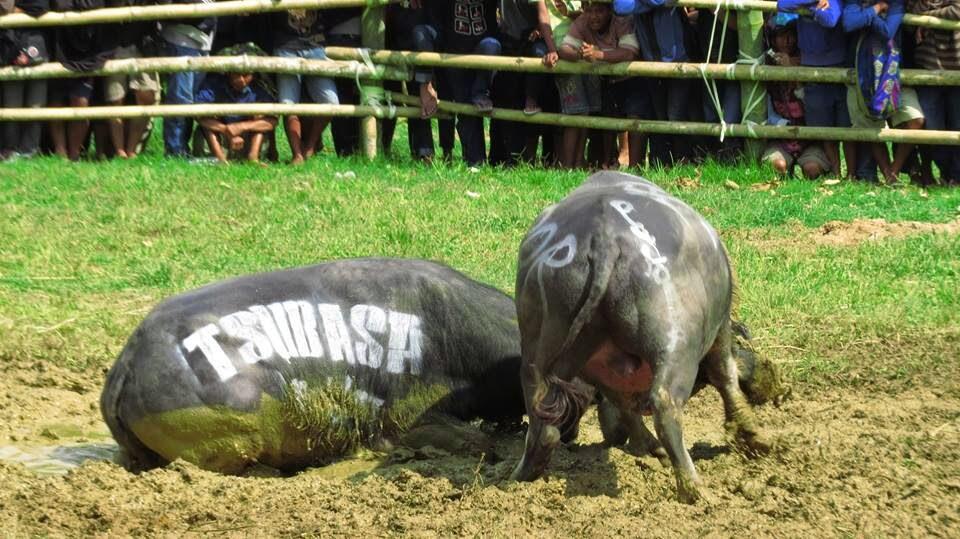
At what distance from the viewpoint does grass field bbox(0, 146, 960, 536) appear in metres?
4.84

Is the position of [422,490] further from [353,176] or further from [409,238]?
[353,176]

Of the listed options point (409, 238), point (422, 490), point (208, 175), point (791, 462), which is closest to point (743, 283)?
point (409, 238)

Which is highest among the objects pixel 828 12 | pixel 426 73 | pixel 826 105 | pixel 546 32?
pixel 828 12

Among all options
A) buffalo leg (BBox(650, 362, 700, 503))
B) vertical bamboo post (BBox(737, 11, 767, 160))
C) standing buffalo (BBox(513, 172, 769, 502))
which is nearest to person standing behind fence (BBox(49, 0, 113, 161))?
vertical bamboo post (BBox(737, 11, 767, 160))

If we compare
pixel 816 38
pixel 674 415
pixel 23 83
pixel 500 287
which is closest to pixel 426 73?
pixel 816 38

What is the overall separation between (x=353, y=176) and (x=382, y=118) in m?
1.29

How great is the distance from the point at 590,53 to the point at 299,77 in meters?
2.54

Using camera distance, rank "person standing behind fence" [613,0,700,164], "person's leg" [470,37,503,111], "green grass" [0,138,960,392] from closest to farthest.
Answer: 1. "green grass" [0,138,960,392]
2. "person standing behind fence" [613,0,700,164]
3. "person's leg" [470,37,503,111]

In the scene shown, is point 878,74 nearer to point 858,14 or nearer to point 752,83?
point 858,14

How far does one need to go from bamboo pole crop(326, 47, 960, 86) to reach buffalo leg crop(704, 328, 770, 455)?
19.7 feet

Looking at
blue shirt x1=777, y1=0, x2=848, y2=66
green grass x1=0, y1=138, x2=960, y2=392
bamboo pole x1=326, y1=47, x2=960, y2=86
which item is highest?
blue shirt x1=777, y1=0, x2=848, y2=66

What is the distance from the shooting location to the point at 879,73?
10.6 m

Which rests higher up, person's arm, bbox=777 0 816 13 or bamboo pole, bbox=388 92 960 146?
person's arm, bbox=777 0 816 13

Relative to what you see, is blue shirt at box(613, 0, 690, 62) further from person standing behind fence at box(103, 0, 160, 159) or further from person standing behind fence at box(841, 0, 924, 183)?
person standing behind fence at box(103, 0, 160, 159)
